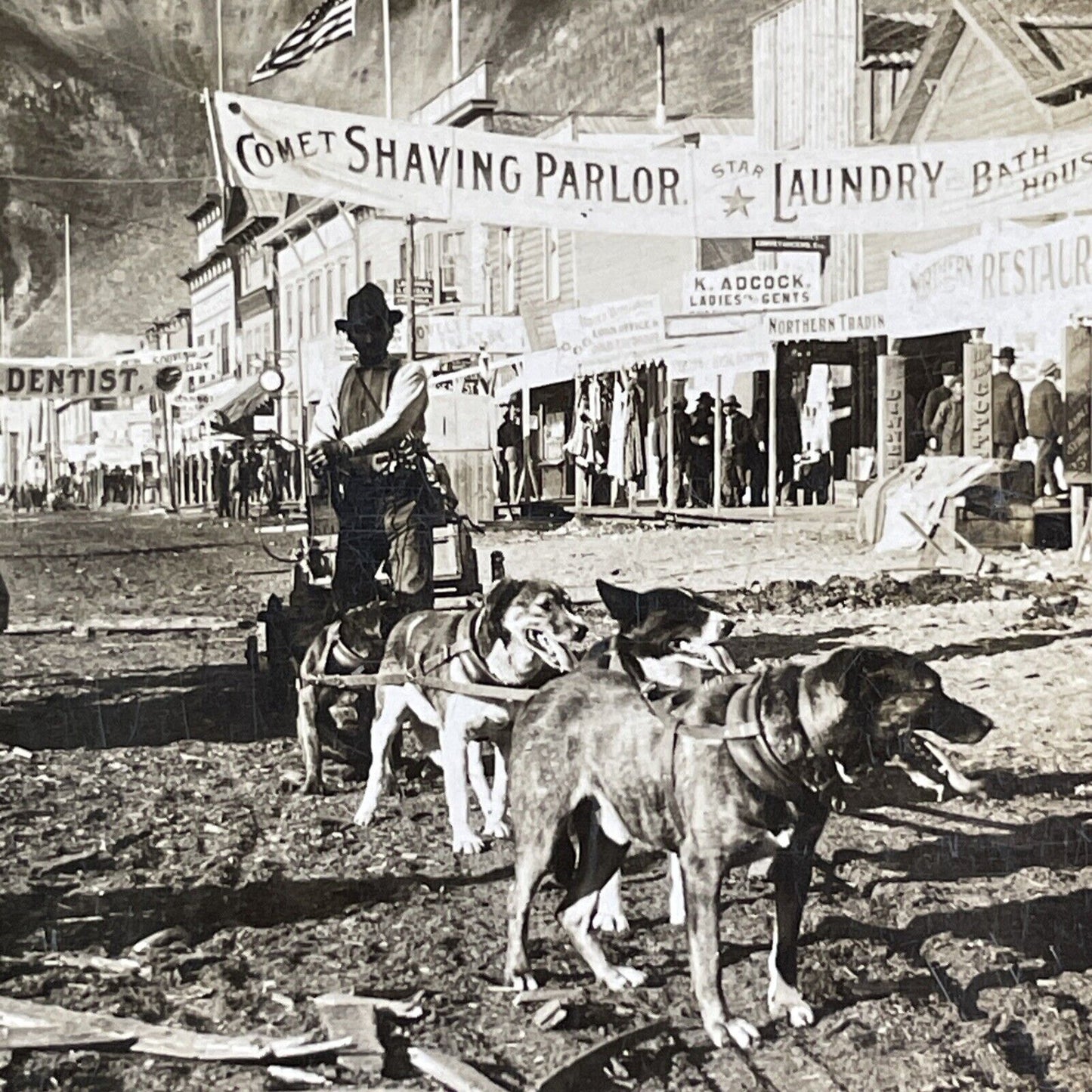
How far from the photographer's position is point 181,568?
4.31 meters

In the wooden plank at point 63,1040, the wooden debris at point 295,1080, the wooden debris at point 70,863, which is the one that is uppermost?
the wooden debris at point 70,863

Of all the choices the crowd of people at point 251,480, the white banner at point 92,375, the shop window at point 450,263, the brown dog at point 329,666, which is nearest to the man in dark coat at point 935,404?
the shop window at point 450,263

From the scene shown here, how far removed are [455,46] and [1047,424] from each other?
6.42 ft

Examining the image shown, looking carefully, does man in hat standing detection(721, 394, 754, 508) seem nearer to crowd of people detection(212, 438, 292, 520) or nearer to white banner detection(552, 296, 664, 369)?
white banner detection(552, 296, 664, 369)

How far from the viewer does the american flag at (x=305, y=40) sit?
409 cm

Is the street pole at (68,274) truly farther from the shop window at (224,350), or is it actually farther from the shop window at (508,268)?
the shop window at (508,268)

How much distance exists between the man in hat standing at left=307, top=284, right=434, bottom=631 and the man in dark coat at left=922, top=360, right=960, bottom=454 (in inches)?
54.0

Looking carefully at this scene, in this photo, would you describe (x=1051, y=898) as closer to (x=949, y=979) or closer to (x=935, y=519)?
(x=949, y=979)

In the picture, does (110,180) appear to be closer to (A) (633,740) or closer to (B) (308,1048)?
(A) (633,740)

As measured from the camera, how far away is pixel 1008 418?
173 inches

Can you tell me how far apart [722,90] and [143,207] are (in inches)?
62.3

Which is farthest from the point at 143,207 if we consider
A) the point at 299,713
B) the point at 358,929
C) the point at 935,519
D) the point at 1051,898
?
the point at 1051,898

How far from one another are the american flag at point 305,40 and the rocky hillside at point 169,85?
0.07 ft

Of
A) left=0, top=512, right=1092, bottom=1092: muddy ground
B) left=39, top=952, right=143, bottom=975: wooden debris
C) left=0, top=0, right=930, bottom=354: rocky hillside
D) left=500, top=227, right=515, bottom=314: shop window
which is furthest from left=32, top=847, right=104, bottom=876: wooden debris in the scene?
left=500, top=227, right=515, bottom=314: shop window
